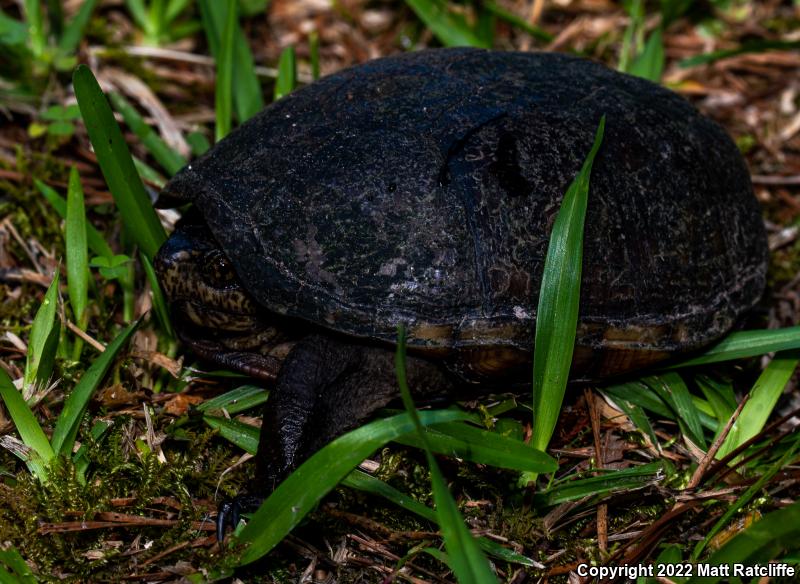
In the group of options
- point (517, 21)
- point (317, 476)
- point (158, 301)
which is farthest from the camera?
point (517, 21)

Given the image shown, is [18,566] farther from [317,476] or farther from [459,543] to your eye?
[459,543]

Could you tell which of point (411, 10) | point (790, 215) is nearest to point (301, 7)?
point (411, 10)

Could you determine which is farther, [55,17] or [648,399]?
[55,17]

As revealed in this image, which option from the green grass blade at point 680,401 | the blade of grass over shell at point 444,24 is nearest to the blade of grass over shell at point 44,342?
the green grass blade at point 680,401

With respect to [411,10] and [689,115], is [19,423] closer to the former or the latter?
[689,115]

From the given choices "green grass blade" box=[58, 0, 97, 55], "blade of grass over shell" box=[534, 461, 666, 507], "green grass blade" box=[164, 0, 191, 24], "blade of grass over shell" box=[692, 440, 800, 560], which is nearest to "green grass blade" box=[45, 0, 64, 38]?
"green grass blade" box=[58, 0, 97, 55]

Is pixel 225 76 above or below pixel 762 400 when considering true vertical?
above

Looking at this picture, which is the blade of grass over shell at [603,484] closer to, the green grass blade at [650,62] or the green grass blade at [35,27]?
the green grass blade at [650,62]

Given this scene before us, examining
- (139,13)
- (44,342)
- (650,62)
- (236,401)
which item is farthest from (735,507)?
(139,13)
